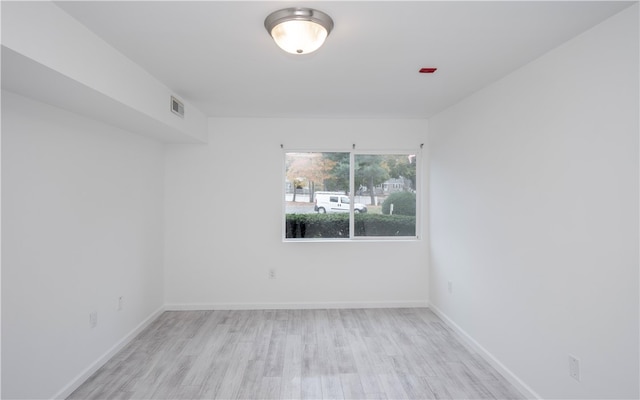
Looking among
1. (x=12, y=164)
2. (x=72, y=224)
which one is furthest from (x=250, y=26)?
(x=72, y=224)

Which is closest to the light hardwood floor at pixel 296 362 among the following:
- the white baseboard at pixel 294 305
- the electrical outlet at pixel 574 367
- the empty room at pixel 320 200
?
the empty room at pixel 320 200

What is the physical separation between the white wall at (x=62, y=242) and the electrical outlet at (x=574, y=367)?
3407 mm

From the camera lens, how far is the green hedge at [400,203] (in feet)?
14.5

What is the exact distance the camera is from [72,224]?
8.26 ft

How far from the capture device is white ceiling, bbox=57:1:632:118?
5.59 ft

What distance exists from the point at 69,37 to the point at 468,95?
318 centimetres

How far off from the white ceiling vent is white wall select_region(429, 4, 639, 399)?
286 cm

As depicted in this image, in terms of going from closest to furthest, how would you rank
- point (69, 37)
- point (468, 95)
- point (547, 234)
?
1. point (69, 37)
2. point (547, 234)
3. point (468, 95)

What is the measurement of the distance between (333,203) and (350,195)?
0.82 ft

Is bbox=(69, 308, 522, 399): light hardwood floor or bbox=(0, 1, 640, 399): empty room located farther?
bbox=(69, 308, 522, 399): light hardwood floor

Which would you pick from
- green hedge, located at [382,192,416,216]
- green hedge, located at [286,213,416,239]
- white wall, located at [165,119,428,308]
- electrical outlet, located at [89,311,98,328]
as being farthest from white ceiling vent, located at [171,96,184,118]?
green hedge, located at [382,192,416,216]

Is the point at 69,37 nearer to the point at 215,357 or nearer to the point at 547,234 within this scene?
the point at 215,357

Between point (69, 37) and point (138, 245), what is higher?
point (69, 37)

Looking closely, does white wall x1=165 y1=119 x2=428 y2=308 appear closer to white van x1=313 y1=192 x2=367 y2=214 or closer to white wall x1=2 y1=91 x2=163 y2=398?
white van x1=313 y1=192 x2=367 y2=214
